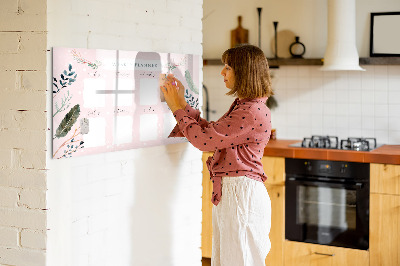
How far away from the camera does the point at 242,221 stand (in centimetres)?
275

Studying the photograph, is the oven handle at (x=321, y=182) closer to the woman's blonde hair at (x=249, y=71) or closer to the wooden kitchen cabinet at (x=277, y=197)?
the wooden kitchen cabinet at (x=277, y=197)

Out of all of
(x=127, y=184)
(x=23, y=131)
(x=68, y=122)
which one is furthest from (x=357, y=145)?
(x=23, y=131)

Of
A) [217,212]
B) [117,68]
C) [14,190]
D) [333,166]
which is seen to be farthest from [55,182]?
[333,166]

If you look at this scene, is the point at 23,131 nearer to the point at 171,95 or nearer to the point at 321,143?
the point at 171,95

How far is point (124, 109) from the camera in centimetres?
264

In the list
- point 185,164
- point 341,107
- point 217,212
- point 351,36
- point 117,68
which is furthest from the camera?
point 341,107

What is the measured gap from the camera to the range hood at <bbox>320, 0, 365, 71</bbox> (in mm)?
4523

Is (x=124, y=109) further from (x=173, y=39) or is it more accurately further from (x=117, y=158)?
(x=173, y=39)

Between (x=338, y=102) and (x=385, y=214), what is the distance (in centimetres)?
113

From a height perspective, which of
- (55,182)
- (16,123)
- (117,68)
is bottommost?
(55,182)

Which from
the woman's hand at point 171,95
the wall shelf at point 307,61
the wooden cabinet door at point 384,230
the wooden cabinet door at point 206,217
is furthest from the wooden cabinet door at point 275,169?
the woman's hand at point 171,95

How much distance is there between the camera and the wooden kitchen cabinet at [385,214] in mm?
4062

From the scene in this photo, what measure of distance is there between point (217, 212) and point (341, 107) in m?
2.37

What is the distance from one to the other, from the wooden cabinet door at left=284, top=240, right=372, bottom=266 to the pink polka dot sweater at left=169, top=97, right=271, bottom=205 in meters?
1.73
